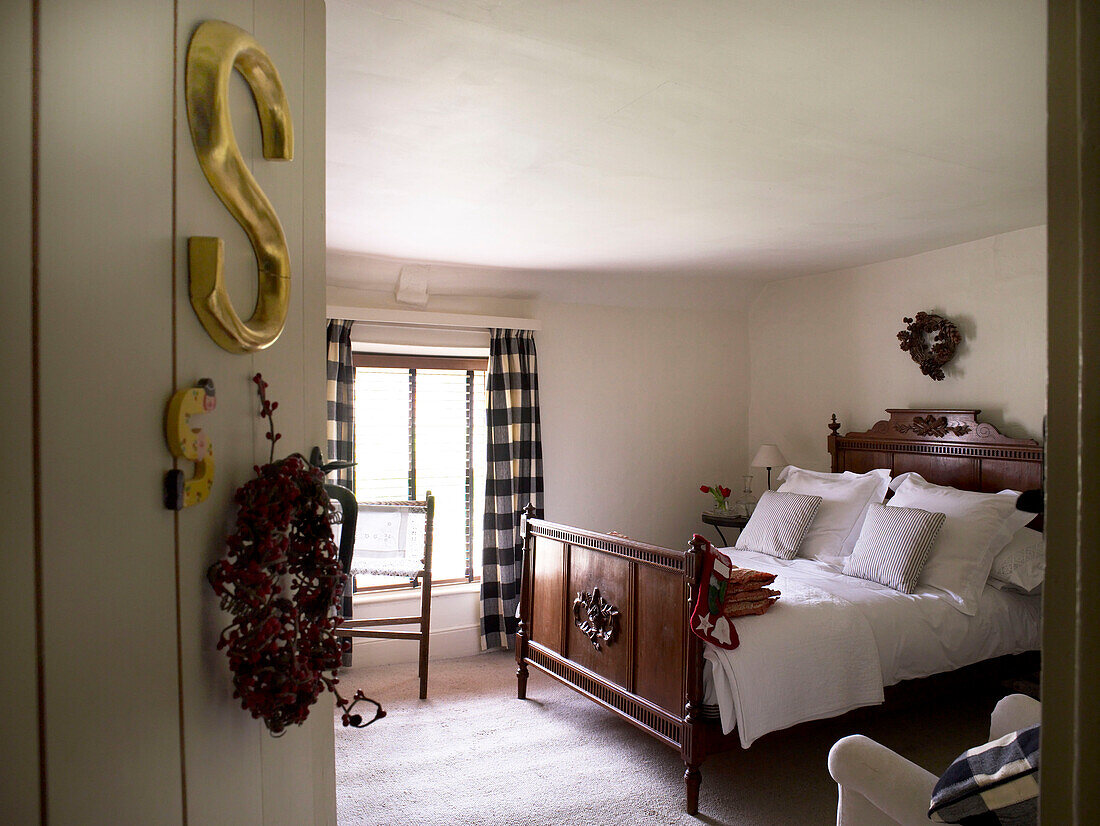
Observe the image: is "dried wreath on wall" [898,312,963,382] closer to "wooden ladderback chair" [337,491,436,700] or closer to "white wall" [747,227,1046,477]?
"white wall" [747,227,1046,477]

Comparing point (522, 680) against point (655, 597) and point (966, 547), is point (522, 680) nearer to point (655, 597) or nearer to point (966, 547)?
point (655, 597)

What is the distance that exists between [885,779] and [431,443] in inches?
139

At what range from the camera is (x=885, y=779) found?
171cm

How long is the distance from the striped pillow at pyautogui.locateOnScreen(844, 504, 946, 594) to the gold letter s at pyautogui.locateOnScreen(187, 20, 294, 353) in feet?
10.5

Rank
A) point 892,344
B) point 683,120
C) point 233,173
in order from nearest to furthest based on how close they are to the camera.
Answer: point 233,173, point 683,120, point 892,344

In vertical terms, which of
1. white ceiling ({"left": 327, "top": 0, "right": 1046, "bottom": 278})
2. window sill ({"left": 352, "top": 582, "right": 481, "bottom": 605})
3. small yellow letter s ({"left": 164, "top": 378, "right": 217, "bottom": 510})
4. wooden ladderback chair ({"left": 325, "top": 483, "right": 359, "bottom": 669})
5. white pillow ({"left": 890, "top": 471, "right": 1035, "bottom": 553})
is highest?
white ceiling ({"left": 327, "top": 0, "right": 1046, "bottom": 278})

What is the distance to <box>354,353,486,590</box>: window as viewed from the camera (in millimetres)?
4641

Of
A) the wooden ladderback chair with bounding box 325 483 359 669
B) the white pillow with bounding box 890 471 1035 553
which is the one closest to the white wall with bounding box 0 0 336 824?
the wooden ladderback chair with bounding box 325 483 359 669

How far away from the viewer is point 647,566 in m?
3.12

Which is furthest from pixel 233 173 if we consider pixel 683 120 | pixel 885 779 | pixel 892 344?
pixel 892 344

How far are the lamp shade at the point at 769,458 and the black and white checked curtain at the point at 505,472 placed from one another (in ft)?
4.90

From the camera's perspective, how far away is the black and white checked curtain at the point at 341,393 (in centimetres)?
427

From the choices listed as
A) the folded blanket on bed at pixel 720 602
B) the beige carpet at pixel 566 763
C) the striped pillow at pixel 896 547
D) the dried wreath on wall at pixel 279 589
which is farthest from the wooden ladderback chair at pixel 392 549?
the dried wreath on wall at pixel 279 589

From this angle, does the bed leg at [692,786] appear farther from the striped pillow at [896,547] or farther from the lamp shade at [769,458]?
the lamp shade at [769,458]
